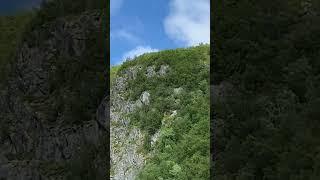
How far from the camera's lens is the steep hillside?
20172mm

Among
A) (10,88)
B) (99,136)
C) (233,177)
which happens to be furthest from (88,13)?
(233,177)

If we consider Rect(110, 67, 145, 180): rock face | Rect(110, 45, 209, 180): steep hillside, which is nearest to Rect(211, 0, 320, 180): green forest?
Rect(110, 45, 209, 180): steep hillside

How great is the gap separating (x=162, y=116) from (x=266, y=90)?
8.16 metres

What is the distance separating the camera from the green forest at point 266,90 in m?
12.2

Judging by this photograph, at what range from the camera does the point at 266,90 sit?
15641 mm

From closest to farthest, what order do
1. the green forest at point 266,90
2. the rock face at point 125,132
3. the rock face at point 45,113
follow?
the green forest at point 266,90 < the rock face at point 45,113 < the rock face at point 125,132

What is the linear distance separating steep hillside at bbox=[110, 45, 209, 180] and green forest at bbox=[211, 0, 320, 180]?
329 centimetres

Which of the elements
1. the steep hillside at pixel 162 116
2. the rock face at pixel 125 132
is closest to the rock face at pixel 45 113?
the steep hillside at pixel 162 116

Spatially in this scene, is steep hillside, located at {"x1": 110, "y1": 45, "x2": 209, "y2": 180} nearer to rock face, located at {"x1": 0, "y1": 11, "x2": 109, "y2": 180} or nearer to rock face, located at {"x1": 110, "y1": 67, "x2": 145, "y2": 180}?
rock face, located at {"x1": 110, "y1": 67, "x2": 145, "y2": 180}

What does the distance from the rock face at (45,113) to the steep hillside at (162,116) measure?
11.3 feet

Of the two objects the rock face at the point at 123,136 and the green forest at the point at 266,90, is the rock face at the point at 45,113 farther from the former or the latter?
the green forest at the point at 266,90

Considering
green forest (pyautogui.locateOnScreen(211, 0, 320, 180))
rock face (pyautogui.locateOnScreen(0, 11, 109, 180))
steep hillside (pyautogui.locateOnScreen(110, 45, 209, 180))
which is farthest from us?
steep hillside (pyautogui.locateOnScreen(110, 45, 209, 180))

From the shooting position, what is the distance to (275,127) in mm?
→ 13461

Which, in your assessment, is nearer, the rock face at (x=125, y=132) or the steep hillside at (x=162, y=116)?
the steep hillside at (x=162, y=116)
